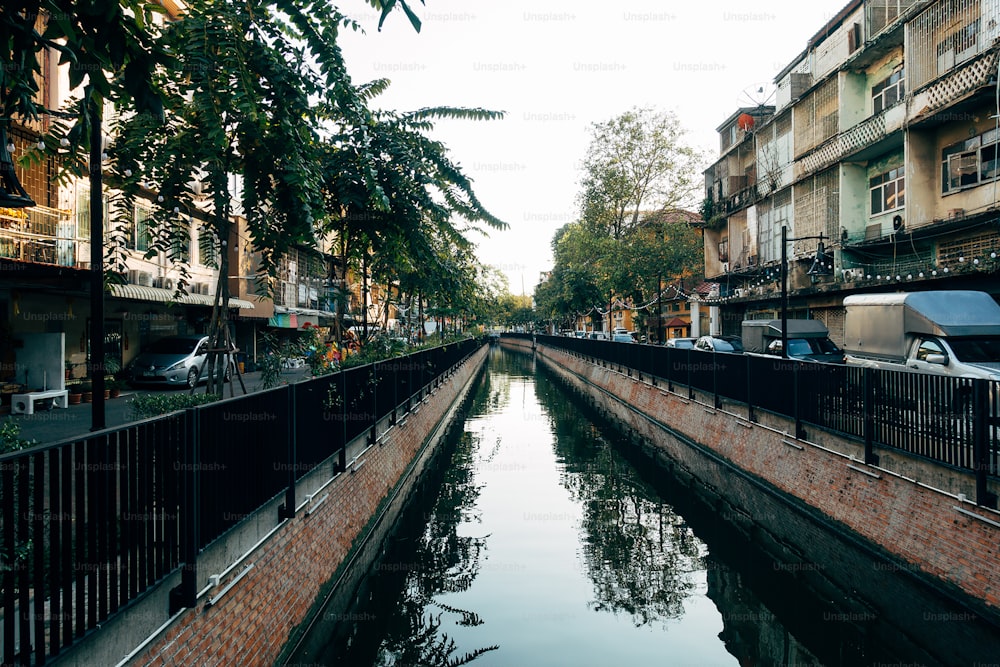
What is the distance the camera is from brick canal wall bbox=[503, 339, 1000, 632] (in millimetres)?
6465

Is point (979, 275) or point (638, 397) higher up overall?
point (979, 275)

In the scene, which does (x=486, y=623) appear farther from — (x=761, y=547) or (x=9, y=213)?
(x=9, y=213)

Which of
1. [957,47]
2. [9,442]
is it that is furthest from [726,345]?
[9,442]

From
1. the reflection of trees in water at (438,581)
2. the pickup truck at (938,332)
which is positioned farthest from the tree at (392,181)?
the pickup truck at (938,332)

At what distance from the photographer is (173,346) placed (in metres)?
21.5

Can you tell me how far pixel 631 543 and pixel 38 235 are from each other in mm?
14862

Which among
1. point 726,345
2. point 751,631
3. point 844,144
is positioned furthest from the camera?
point 726,345

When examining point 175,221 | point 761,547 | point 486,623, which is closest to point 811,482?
point 761,547

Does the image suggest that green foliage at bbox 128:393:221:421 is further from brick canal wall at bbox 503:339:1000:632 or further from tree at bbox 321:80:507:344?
brick canal wall at bbox 503:339:1000:632

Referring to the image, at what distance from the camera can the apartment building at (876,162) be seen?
20688 millimetres

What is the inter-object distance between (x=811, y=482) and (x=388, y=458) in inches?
297

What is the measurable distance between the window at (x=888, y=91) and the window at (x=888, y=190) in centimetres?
282

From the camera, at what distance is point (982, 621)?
6.05 metres

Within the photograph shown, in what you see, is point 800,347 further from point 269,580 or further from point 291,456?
point 269,580
